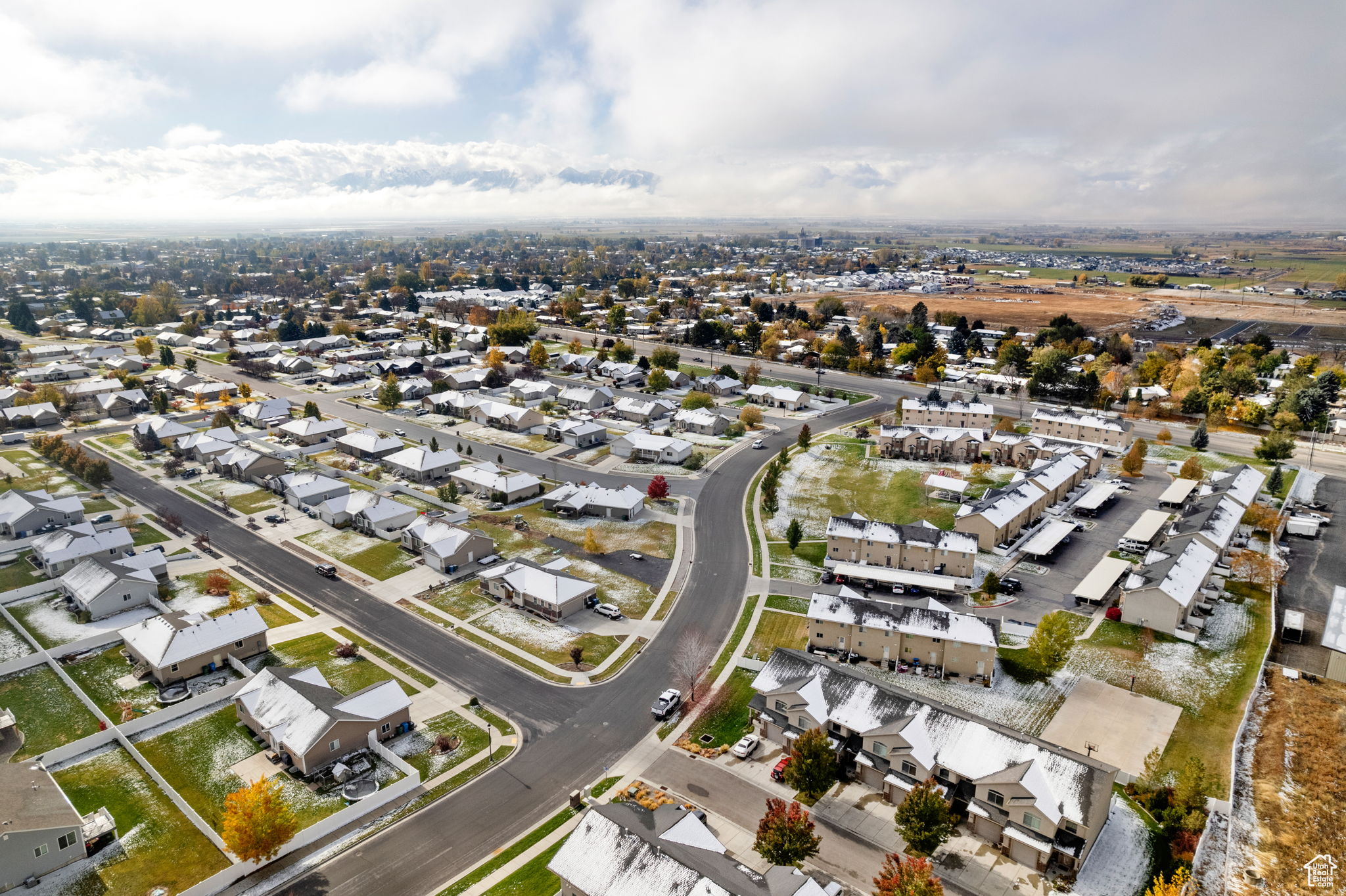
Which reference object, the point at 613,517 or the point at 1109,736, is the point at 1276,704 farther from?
the point at 613,517

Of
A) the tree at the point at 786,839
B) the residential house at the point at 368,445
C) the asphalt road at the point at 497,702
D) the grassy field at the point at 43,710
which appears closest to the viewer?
the tree at the point at 786,839

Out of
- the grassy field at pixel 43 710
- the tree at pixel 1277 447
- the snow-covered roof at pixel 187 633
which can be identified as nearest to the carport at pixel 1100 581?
the tree at pixel 1277 447

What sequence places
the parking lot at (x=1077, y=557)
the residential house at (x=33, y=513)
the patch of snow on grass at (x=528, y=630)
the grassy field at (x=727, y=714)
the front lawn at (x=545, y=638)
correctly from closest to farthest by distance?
the grassy field at (x=727, y=714)
the front lawn at (x=545, y=638)
the patch of snow on grass at (x=528, y=630)
the parking lot at (x=1077, y=557)
the residential house at (x=33, y=513)

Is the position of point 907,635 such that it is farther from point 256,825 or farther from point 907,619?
point 256,825

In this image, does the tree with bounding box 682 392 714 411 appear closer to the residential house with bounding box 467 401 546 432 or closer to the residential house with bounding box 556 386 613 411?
the residential house with bounding box 556 386 613 411

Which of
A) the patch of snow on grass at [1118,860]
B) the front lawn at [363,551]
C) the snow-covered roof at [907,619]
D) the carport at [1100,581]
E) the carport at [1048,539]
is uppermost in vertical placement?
the snow-covered roof at [907,619]

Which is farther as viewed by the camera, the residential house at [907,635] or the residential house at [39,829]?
the residential house at [907,635]

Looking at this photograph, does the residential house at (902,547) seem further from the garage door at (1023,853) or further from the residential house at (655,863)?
the residential house at (655,863)

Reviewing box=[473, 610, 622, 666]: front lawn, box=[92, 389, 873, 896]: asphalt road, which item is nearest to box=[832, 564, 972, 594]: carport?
Answer: box=[92, 389, 873, 896]: asphalt road
